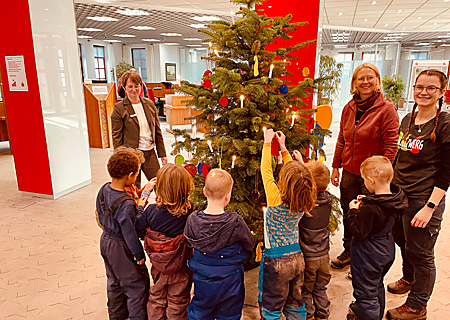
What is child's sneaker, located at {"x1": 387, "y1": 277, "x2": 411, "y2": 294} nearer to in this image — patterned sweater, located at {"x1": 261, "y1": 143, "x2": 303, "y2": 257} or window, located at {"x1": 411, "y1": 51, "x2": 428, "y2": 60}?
patterned sweater, located at {"x1": 261, "y1": 143, "x2": 303, "y2": 257}

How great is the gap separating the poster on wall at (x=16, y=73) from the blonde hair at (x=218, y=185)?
155 inches

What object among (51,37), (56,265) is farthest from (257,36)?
(51,37)

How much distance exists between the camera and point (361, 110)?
96.7 inches

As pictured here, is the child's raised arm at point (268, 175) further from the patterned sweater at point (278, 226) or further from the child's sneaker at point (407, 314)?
the child's sneaker at point (407, 314)

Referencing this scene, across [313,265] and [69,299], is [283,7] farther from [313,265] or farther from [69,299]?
[69,299]

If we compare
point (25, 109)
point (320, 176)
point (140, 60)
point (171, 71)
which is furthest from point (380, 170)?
point (140, 60)

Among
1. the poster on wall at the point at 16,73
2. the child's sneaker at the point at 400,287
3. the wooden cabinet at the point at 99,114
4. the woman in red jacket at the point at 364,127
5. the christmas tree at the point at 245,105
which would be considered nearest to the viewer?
the christmas tree at the point at 245,105

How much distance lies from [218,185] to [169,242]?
486 mm

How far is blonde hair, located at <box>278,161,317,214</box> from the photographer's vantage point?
1.80 metres

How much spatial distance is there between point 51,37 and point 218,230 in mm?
4226

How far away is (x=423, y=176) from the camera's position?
2.06m

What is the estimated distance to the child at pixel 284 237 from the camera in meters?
1.82

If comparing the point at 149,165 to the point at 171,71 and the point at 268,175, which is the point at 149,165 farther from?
the point at 171,71

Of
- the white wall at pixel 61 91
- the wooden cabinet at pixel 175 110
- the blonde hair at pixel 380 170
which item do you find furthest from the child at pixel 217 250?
the wooden cabinet at pixel 175 110
